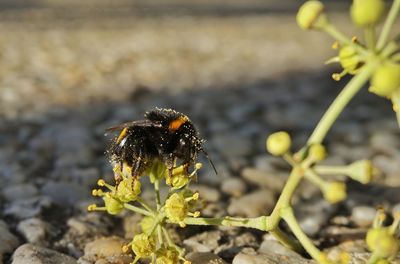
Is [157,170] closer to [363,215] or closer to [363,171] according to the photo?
[363,171]

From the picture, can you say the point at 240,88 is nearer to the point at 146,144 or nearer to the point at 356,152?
the point at 356,152

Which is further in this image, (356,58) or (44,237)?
(44,237)

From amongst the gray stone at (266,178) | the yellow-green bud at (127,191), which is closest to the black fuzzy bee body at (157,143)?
the yellow-green bud at (127,191)

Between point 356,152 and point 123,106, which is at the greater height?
point 123,106

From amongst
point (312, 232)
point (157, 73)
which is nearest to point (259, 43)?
point (157, 73)

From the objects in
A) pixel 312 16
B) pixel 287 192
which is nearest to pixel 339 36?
pixel 312 16

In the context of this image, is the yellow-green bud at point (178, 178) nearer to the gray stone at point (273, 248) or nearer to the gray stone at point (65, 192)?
the gray stone at point (273, 248)

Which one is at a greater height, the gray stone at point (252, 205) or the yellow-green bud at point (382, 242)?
the gray stone at point (252, 205)
